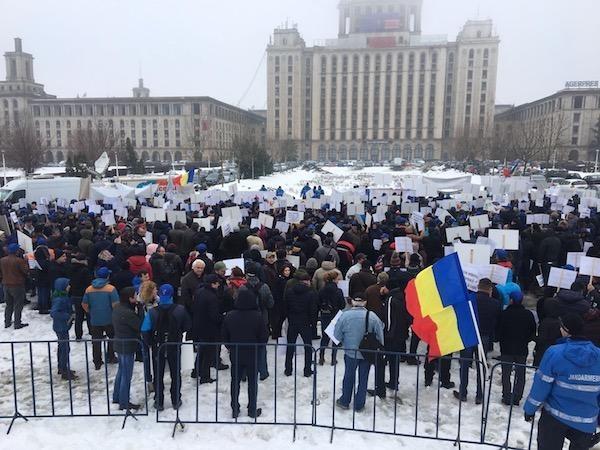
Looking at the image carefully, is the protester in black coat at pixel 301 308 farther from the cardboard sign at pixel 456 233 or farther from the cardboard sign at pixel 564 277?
the cardboard sign at pixel 456 233

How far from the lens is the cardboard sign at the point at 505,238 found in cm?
1018

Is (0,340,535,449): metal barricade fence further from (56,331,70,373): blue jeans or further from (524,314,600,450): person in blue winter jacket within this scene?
(524,314,600,450): person in blue winter jacket

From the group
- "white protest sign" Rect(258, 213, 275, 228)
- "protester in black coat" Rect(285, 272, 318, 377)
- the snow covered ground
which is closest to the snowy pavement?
the snow covered ground

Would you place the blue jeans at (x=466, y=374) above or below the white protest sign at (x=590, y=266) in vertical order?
below

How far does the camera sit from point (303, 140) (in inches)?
5037

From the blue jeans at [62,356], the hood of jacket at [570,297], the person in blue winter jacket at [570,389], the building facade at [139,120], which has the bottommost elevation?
the blue jeans at [62,356]

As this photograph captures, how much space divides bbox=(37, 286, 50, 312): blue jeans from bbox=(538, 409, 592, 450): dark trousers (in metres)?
9.44

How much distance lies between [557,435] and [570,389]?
557 millimetres

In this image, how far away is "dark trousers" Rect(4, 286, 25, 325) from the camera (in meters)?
9.21

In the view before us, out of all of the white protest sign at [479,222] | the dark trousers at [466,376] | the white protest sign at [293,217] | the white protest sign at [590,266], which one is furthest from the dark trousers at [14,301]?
the white protest sign at [479,222]

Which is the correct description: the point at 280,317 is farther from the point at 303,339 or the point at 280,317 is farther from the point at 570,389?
→ the point at 570,389

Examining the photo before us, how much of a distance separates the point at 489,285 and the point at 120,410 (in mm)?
5319

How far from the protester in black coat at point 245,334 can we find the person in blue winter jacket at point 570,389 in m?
3.14

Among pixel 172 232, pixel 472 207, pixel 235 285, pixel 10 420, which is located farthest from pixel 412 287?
pixel 472 207
